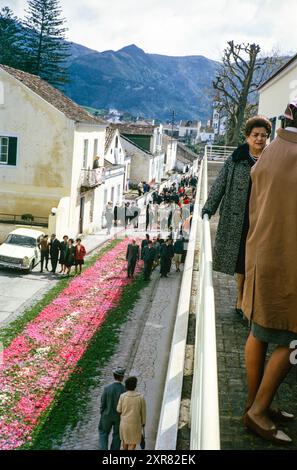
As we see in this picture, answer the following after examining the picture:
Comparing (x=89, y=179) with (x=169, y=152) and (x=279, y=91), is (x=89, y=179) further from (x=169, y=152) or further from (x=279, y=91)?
(x=169, y=152)

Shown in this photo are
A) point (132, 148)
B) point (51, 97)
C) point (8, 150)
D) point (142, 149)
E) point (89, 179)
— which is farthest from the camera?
point (142, 149)

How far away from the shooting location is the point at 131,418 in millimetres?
7266

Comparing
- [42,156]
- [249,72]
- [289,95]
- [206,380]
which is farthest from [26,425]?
[249,72]

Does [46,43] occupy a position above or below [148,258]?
above

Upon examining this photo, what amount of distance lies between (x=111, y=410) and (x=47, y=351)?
5.75 m

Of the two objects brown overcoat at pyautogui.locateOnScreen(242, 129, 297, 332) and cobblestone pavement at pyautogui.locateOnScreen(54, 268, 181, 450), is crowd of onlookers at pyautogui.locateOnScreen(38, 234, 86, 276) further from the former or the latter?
brown overcoat at pyautogui.locateOnScreen(242, 129, 297, 332)

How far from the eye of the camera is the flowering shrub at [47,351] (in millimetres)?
9906

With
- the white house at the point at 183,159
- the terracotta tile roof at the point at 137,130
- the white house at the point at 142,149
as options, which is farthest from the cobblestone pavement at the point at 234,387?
the white house at the point at 183,159

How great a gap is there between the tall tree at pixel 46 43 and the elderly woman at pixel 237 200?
5017cm

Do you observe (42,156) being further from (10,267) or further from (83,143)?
(10,267)

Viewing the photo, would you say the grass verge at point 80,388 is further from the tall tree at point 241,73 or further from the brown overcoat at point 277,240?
the tall tree at point 241,73

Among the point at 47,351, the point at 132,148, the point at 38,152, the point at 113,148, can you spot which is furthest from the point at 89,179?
the point at 132,148

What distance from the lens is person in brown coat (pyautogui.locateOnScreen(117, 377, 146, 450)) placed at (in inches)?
286
